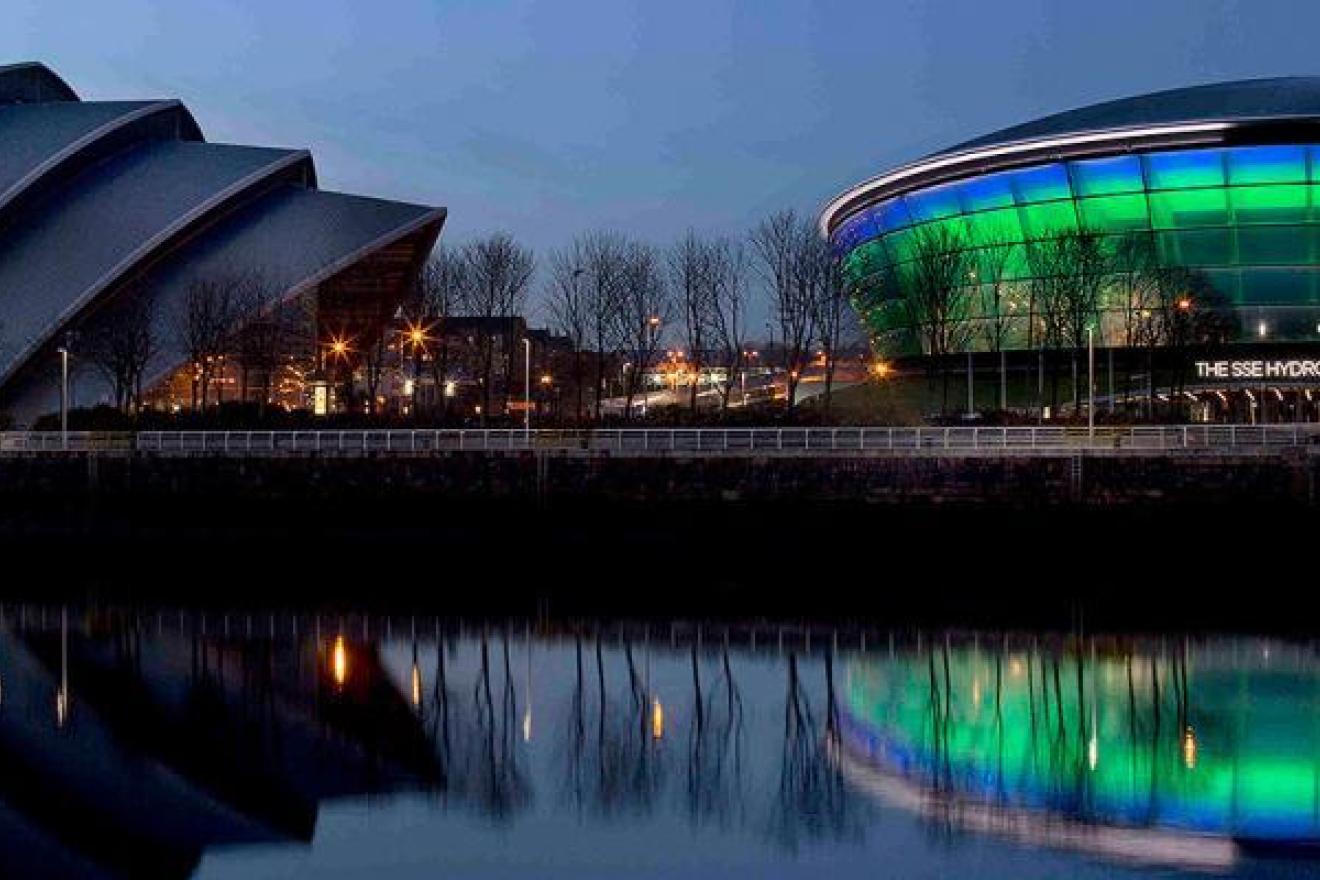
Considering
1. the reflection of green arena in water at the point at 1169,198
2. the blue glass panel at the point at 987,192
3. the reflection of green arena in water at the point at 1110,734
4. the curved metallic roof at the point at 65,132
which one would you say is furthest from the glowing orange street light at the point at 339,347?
the reflection of green arena in water at the point at 1110,734

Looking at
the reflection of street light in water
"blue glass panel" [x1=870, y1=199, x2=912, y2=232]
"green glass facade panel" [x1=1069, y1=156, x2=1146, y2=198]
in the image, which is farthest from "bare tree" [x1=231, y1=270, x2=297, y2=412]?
the reflection of street light in water

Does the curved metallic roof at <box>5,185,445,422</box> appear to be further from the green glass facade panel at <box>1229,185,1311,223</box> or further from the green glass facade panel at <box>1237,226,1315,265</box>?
the green glass facade panel at <box>1237,226,1315,265</box>

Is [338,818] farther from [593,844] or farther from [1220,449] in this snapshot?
[1220,449]

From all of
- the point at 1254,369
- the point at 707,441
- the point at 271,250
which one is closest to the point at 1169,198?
the point at 1254,369

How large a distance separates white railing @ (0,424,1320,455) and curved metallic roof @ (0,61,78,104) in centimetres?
3681

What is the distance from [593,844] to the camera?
2014 cm

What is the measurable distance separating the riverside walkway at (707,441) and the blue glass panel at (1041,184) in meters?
21.9

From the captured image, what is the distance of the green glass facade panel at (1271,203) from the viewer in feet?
225

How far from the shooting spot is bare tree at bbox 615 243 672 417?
7936cm

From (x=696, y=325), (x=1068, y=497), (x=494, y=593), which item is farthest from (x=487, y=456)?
(x=696, y=325)

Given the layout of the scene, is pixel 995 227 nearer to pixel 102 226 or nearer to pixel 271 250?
pixel 271 250

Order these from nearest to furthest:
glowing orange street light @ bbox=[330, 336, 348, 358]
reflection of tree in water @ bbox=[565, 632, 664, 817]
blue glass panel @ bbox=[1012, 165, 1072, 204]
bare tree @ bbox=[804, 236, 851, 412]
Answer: reflection of tree in water @ bbox=[565, 632, 664, 817] < blue glass panel @ bbox=[1012, 165, 1072, 204] < bare tree @ bbox=[804, 236, 851, 412] < glowing orange street light @ bbox=[330, 336, 348, 358]

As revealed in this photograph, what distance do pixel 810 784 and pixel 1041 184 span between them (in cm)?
5247

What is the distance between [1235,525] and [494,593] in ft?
60.7
